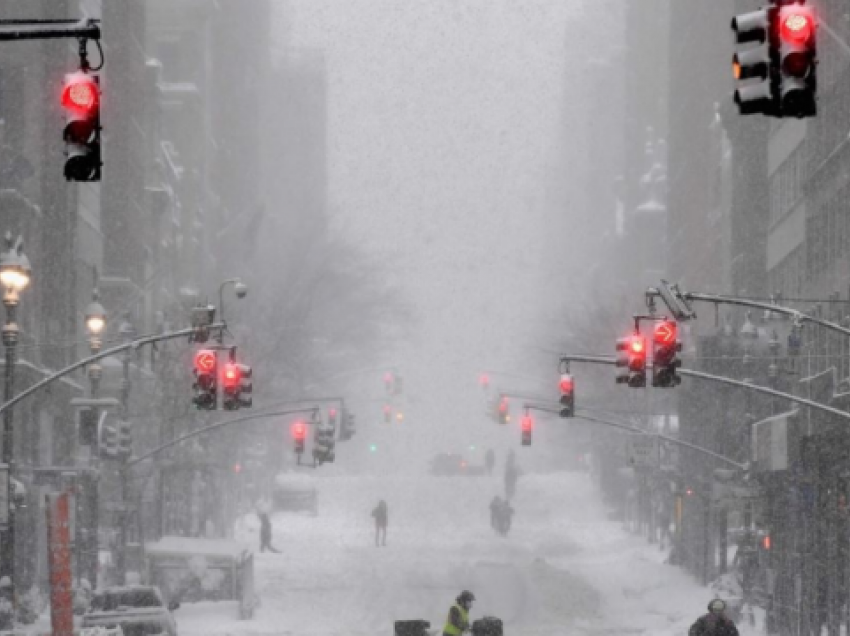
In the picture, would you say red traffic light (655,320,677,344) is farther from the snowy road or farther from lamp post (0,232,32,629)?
the snowy road

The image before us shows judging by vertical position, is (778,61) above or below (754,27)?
below

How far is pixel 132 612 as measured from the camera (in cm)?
3759

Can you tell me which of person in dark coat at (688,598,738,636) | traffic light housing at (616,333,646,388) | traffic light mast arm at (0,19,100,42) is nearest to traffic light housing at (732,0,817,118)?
traffic light mast arm at (0,19,100,42)

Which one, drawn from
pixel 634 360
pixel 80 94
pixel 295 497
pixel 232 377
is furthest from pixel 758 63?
Answer: pixel 295 497

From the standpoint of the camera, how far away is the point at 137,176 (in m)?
88.3

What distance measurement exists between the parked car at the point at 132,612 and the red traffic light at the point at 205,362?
4381 millimetres

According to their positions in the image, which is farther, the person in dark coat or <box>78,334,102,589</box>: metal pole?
<box>78,334,102,589</box>: metal pole

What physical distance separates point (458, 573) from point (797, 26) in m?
49.9

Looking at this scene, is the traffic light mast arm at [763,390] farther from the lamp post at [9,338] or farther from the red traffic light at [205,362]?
the lamp post at [9,338]

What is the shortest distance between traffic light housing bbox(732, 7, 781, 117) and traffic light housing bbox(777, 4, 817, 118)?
5 centimetres

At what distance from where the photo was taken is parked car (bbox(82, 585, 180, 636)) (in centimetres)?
3722

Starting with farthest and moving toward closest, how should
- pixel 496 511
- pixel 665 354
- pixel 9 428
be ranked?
pixel 496 511 < pixel 9 428 < pixel 665 354

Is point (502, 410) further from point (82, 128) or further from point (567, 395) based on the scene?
point (82, 128)

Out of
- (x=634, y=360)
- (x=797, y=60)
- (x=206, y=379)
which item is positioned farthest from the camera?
(x=206, y=379)
